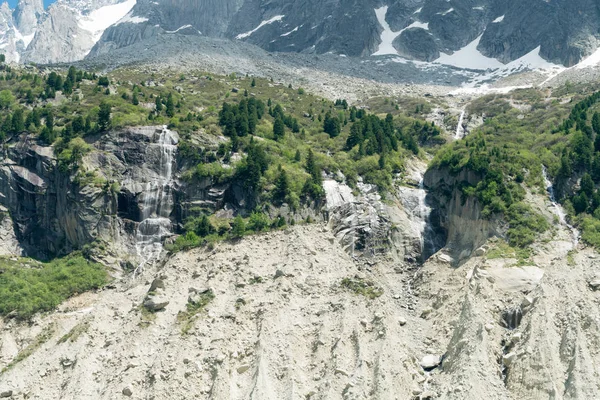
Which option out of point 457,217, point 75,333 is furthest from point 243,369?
point 457,217

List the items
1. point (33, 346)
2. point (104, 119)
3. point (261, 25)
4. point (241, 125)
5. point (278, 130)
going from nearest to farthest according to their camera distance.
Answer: point (33, 346), point (104, 119), point (241, 125), point (278, 130), point (261, 25)

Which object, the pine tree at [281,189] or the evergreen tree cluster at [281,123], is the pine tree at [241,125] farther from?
the pine tree at [281,189]

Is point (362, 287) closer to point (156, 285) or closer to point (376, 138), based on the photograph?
point (156, 285)

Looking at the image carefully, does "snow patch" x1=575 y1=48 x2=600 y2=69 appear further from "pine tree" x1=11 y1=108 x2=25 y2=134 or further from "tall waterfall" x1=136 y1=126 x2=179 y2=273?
"pine tree" x1=11 y1=108 x2=25 y2=134

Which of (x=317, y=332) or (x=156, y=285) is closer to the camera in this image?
(x=317, y=332)

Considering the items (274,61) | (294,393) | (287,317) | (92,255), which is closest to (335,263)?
A: (287,317)

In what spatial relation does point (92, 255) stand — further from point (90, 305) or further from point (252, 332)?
point (252, 332)
